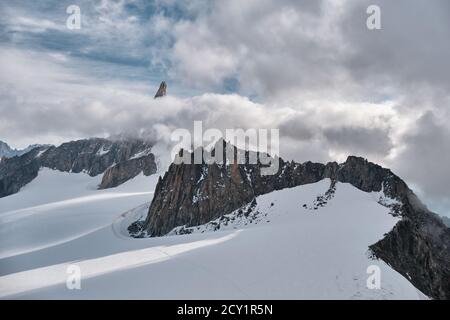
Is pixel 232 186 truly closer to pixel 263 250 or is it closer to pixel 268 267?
pixel 263 250

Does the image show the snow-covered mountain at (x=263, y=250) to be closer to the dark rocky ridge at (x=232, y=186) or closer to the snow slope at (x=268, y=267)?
the snow slope at (x=268, y=267)

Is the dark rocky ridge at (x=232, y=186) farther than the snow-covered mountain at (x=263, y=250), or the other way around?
the dark rocky ridge at (x=232, y=186)

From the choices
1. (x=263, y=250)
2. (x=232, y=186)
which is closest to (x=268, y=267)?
(x=263, y=250)

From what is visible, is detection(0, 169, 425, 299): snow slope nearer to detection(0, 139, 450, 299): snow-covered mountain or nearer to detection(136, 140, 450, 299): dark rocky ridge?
detection(0, 139, 450, 299): snow-covered mountain

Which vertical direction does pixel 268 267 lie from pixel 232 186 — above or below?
below

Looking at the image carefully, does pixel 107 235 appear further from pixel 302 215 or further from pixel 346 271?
pixel 346 271

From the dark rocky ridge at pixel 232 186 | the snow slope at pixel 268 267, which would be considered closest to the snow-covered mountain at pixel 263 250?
the snow slope at pixel 268 267

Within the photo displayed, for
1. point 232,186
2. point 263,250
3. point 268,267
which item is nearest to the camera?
point 268,267

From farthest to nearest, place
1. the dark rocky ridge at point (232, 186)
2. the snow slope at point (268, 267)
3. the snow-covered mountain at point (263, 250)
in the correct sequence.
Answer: the dark rocky ridge at point (232, 186) → the snow-covered mountain at point (263, 250) → the snow slope at point (268, 267)
